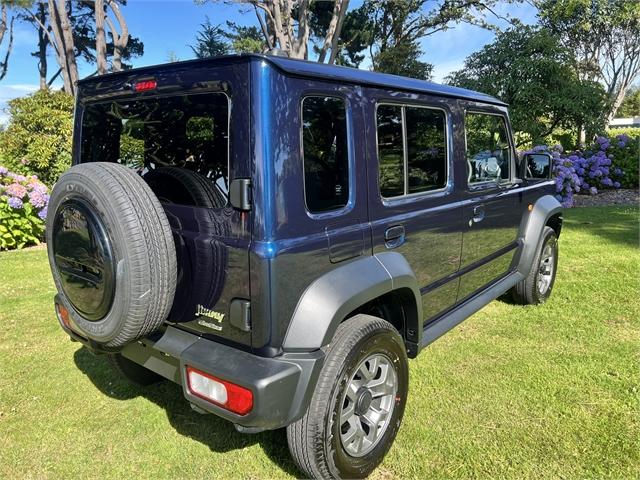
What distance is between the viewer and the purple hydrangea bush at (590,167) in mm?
9719

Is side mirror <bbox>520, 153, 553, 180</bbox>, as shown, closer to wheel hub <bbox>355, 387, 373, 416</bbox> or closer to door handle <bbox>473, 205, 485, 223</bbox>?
door handle <bbox>473, 205, 485, 223</bbox>

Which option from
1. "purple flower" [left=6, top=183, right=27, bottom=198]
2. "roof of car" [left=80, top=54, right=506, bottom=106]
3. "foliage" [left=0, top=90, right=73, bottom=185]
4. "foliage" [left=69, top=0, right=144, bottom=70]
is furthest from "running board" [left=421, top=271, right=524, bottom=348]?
"foliage" [left=69, top=0, right=144, bottom=70]

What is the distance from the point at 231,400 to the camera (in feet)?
6.25

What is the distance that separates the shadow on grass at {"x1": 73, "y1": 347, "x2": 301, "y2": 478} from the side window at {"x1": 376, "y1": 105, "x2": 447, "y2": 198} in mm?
1495

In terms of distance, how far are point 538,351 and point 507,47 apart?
10613 millimetres

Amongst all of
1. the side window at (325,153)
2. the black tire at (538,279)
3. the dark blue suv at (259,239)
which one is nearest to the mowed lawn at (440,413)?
the black tire at (538,279)

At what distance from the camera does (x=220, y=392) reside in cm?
194

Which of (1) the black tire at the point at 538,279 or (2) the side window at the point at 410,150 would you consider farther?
(1) the black tire at the point at 538,279

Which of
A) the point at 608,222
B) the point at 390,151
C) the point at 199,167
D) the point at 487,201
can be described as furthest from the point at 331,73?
the point at 608,222

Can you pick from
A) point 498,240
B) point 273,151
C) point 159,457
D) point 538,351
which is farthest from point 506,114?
point 159,457

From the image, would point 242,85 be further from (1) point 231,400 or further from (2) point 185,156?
(1) point 231,400

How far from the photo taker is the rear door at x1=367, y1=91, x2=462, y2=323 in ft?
7.95

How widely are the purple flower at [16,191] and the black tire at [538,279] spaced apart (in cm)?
636

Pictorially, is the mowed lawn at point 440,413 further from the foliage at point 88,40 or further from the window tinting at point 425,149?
the foliage at point 88,40
